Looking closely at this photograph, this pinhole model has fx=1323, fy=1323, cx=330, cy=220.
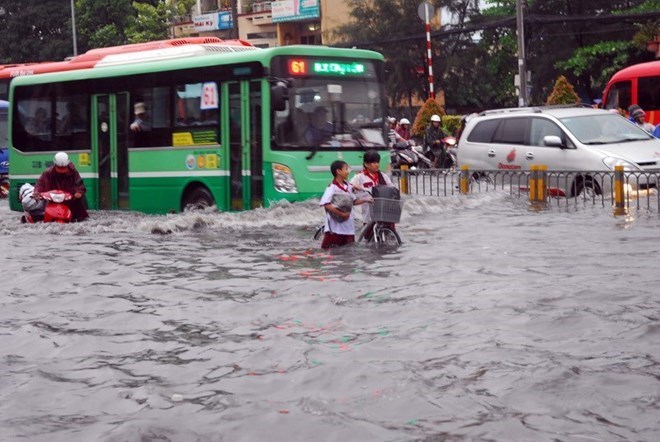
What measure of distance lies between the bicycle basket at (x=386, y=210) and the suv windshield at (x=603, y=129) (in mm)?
6485

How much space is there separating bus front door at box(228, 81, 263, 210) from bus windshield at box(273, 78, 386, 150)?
0.48 meters

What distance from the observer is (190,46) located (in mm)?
21672

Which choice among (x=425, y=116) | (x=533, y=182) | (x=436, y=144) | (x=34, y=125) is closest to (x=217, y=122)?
(x=533, y=182)

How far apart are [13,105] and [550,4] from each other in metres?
34.6

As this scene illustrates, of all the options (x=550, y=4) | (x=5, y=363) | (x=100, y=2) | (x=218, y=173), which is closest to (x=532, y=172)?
(x=218, y=173)

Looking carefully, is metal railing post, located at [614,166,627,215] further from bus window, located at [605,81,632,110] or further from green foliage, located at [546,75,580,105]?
green foliage, located at [546,75,580,105]

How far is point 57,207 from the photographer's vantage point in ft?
66.3

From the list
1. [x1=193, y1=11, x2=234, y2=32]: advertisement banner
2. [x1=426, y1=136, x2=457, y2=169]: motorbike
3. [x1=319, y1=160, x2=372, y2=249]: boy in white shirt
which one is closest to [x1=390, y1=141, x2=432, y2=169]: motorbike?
[x1=426, y1=136, x2=457, y2=169]: motorbike

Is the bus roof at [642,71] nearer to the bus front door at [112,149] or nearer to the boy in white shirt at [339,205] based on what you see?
the bus front door at [112,149]

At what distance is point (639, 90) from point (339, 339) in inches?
987

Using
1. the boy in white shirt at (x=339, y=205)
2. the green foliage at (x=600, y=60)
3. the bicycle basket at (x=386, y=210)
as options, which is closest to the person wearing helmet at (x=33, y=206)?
the boy in white shirt at (x=339, y=205)

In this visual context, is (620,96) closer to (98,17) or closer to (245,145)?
(245,145)

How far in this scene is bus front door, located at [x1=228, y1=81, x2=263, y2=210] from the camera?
19234 mm

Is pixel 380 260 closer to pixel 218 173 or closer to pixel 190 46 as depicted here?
pixel 218 173
